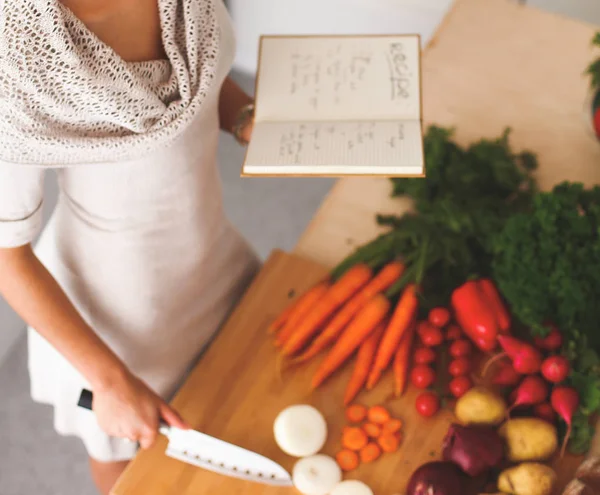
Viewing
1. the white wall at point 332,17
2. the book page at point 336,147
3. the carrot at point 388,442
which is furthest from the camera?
the white wall at point 332,17

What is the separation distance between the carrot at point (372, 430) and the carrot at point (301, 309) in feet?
0.63

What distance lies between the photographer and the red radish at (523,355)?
951 mm

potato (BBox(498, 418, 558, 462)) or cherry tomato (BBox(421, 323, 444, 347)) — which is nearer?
potato (BBox(498, 418, 558, 462))

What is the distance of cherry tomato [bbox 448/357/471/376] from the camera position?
980mm

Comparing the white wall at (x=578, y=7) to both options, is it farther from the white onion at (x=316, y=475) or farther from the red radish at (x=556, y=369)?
the white onion at (x=316, y=475)

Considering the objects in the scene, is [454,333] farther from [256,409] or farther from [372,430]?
[256,409]

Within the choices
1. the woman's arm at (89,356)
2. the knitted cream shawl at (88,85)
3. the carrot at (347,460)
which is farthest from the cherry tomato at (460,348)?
the knitted cream shawl at (88,85)

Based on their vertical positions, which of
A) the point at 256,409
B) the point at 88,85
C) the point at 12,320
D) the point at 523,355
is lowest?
the point at 12,320

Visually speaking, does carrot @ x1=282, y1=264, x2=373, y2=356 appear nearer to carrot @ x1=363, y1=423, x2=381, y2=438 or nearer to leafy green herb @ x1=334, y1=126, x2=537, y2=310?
leafy green herb @ x1=334, y1=126, x2=537, y2=310

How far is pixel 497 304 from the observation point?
102 centimetres

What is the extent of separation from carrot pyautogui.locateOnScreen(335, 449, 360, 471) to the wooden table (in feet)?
1.17

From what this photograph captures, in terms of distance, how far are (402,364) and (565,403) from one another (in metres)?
0.24

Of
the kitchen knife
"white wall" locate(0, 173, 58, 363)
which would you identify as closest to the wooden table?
the kitchen knife

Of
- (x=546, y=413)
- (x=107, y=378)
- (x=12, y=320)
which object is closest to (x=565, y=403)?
(x=546, y=413)
